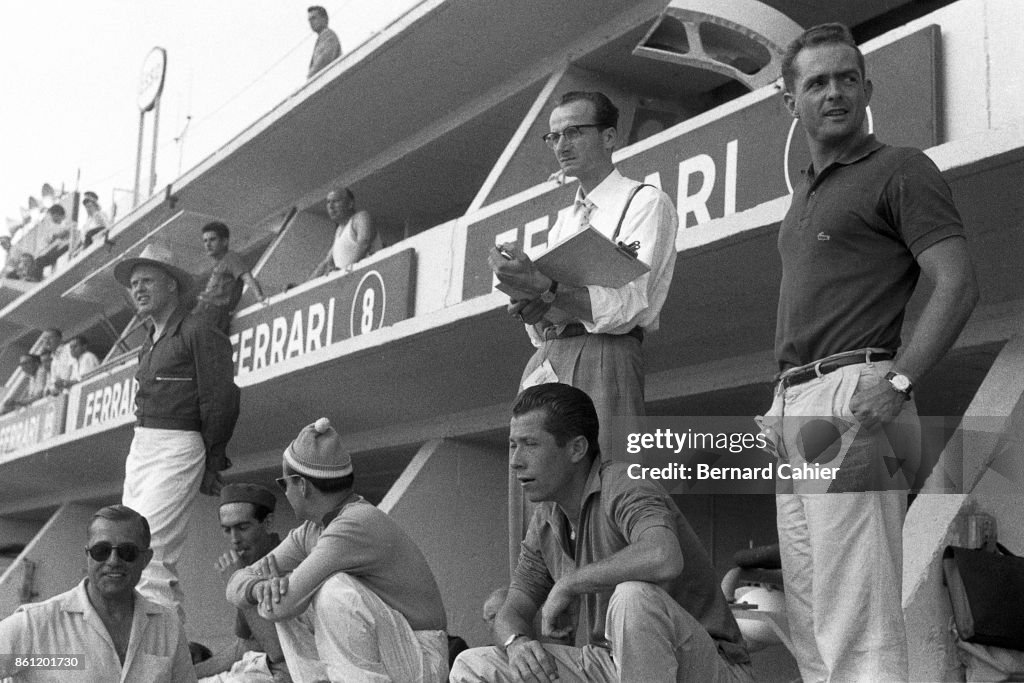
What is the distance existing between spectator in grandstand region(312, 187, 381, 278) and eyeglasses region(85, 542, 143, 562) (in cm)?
435

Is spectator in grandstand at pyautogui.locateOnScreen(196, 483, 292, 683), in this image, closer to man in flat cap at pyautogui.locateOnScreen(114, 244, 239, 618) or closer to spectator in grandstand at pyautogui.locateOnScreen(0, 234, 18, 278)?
man in flat cap at pyautogui.locateOnScreen(114, 244, 239, 618)

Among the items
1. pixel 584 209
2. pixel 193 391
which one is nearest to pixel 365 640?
pixel 584 209

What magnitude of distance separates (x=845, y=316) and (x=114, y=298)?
499 inches

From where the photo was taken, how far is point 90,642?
12.8ft

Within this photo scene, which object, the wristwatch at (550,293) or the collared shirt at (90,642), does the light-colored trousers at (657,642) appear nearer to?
the wristwatch at (550,293)

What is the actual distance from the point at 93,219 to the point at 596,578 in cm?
1618

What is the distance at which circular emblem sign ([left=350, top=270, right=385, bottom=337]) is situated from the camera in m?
7.45

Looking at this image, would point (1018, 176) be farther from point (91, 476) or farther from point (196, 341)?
point (91, 476)

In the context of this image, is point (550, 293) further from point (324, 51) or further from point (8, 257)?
point (8, 257)

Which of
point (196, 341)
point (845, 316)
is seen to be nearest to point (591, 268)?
point (845, 316)

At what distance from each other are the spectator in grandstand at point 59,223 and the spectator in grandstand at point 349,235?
1281 centimetres

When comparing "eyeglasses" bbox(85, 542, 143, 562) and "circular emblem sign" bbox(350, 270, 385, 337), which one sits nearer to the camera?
"eyeglasses" bbox(85, 542, 143, 562)

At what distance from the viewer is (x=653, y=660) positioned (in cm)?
273

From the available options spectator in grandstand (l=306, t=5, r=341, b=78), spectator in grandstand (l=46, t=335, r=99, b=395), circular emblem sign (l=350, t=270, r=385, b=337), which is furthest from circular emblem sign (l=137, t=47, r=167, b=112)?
circular emblem sign (l=350, t=270, r=385, b=337)
